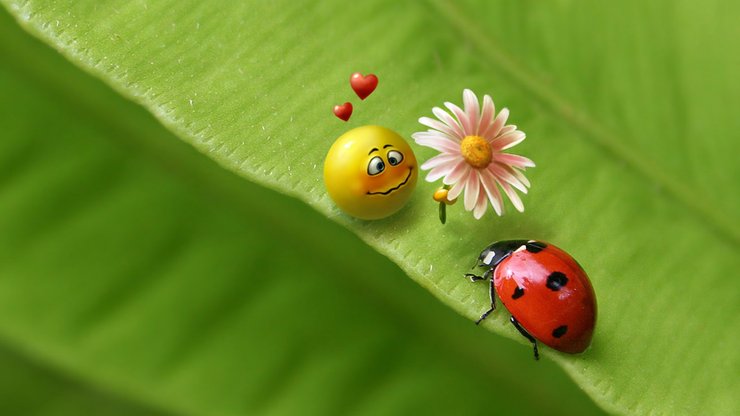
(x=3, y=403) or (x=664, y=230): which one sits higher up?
(x=664, y=230)

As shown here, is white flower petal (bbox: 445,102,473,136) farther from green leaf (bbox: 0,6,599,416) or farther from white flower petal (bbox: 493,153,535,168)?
green leaf (bbox: 0,6,599,416)

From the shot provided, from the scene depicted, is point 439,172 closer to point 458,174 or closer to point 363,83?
point 458,174

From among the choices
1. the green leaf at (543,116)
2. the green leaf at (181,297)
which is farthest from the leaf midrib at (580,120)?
the green leaf at (181,297)

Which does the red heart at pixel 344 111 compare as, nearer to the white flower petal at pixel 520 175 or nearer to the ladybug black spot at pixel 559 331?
the white flower petal at pixel 520 175

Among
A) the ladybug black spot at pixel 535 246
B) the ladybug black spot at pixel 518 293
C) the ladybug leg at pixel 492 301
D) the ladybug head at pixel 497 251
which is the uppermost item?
the ladybug black spot at pixel 535 246

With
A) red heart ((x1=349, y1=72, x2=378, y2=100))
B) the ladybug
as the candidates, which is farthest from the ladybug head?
red heart ((x1=349, y1=72, x2=378, y2=100))

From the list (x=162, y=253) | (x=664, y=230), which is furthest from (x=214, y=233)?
(x=664, y=230)

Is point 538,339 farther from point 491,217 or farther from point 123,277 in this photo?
point 123,277

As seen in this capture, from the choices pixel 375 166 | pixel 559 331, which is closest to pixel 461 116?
pixel 375 166
